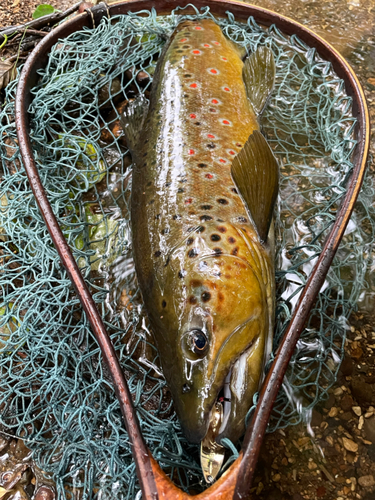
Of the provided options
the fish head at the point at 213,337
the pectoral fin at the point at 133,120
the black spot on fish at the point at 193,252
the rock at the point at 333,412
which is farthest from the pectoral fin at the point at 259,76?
the rock at the point at 333,412

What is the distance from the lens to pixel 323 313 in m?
2.53

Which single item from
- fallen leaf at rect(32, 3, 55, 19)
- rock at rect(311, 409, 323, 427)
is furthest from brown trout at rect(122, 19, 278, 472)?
fallen leaf at rect(32, 3, 55, 19)

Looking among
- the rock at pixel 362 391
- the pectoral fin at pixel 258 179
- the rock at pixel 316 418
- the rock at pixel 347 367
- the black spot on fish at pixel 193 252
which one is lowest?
the rock at pixel 316 418

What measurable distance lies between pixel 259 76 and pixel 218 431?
303 cm

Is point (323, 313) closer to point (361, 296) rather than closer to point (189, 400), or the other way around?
point (361, 296)

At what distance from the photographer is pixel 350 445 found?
228 centimetres

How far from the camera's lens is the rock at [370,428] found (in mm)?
2305

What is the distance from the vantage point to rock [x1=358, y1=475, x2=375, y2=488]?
2.17 m

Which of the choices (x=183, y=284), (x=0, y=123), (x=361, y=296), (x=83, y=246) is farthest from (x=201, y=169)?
(x=0, y=123)

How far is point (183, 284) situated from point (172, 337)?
1.02ft

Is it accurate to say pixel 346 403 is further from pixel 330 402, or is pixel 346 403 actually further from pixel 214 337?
pixel 214 337

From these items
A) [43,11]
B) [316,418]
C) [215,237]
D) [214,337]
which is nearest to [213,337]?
[214,337]

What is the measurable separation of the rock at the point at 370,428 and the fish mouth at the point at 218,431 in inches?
38.2

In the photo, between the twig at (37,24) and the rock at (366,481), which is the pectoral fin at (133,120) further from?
the rock at (366,481)
